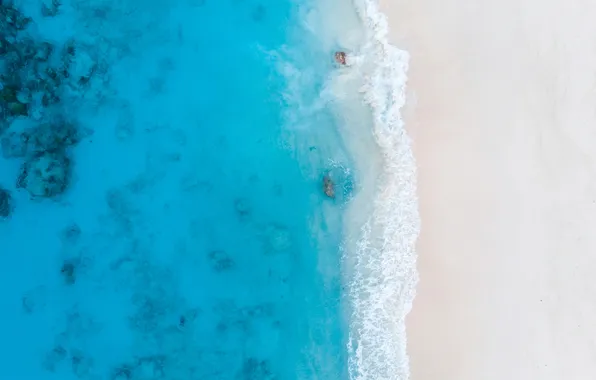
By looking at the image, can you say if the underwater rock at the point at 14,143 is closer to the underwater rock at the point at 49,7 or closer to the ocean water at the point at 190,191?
the ocean water at the point at 190,191

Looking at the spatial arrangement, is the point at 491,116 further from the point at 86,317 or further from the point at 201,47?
the point at 86,317

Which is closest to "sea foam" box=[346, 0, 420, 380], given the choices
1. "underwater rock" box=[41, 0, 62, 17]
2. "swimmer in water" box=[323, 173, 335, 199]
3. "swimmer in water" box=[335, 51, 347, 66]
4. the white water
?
the white water

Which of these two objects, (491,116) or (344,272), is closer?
(491,116)

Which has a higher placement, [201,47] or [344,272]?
[201,47]

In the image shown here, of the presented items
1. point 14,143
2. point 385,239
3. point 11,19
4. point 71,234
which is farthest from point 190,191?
point 11,19

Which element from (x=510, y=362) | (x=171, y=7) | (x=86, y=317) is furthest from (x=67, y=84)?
(x=510, y=362)

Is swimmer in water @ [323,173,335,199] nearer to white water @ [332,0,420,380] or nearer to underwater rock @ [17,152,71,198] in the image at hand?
white water @ [332,0,420,380]
